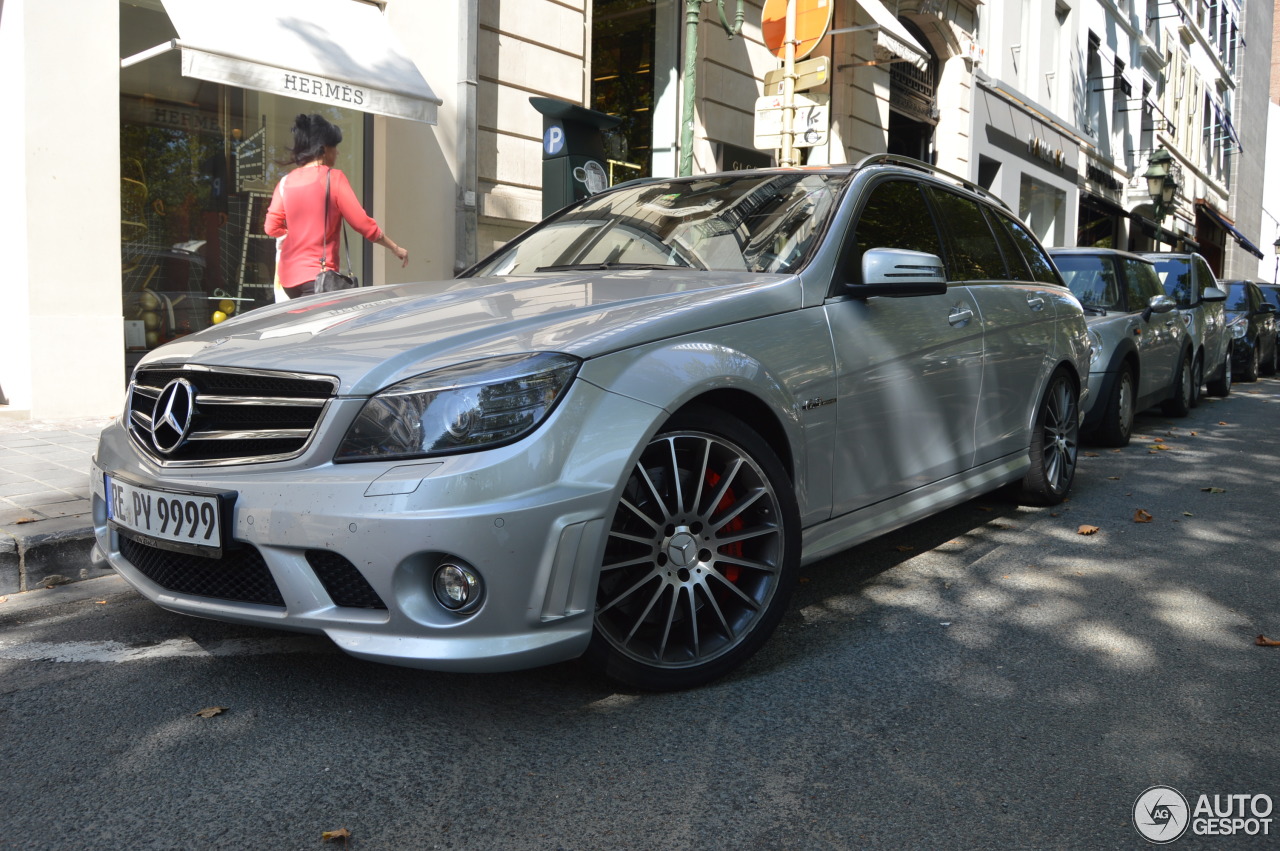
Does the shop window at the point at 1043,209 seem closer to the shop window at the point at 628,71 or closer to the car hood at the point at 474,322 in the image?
the shop window at the point at 628,71

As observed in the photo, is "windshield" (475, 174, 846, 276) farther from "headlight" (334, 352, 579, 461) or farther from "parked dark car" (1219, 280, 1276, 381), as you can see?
"parked dark car" (1219, 280, 1276, 381)

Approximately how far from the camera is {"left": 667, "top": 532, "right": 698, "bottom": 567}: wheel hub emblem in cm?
288

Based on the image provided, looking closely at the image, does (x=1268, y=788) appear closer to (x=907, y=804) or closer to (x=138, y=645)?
(x=907, y=804)

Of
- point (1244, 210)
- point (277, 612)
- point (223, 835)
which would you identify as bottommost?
point (223, 835)

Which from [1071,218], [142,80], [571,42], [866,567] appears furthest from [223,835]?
[1071,218]

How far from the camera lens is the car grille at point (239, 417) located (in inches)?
104

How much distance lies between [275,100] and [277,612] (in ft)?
23.9

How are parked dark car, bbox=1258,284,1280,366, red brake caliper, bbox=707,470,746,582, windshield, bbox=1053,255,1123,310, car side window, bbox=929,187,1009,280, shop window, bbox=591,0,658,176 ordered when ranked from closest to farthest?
red brake caliper, bbox=707,470,746,582, car side window, bbox=929,187,1009,280, windshield, bbox=1053,255,1123,310, shop window, bbox=591,0,658,176, parked dark car, bbox=1258,284,1280,366

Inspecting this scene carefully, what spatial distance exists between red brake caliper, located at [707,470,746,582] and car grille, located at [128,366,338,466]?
105cm

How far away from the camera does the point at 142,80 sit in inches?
312

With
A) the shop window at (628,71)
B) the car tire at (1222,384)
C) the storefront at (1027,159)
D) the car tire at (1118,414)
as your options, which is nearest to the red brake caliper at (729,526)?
the car tire at (1118,414)

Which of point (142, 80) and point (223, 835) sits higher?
point (142, 80)

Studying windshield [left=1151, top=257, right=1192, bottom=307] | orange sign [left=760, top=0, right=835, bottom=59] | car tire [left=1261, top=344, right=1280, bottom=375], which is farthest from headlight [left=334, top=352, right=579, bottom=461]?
car tire [left=1261, top=344, right=1280, bottom=375]

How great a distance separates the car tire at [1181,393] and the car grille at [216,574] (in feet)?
30.4
